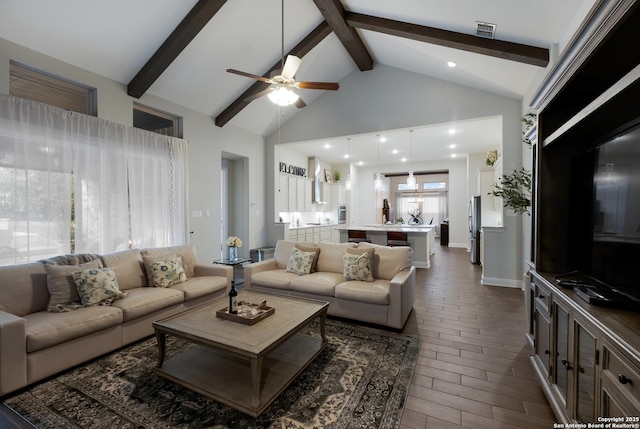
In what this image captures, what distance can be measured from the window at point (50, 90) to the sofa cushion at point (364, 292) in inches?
162

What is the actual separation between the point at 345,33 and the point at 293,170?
14.1ft

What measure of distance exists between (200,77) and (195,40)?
71 cm

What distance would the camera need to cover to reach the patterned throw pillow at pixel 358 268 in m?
3.54

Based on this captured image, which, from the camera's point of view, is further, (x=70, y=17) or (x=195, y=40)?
(x=195, y=40)

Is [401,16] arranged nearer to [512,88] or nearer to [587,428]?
[512,88]

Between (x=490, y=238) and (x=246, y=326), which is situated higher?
(x=490, y=238)

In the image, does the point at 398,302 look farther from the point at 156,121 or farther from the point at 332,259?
the point at 156,121

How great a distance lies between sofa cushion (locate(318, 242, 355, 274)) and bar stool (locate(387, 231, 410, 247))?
278 centimetres

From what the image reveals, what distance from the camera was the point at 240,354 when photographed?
1885 mm

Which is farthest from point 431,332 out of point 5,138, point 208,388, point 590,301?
point 5,138

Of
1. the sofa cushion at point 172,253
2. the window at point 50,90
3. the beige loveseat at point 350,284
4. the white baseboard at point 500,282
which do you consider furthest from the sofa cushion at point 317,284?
the window at point 50,90

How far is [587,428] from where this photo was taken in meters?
1.36

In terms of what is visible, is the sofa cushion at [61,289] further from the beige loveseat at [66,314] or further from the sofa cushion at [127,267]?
the sofa cushion at [127,267]

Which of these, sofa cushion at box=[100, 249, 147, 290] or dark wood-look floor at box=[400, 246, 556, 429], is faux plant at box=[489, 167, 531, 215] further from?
sofa cushion at box=[100, 249, 147, 290]
